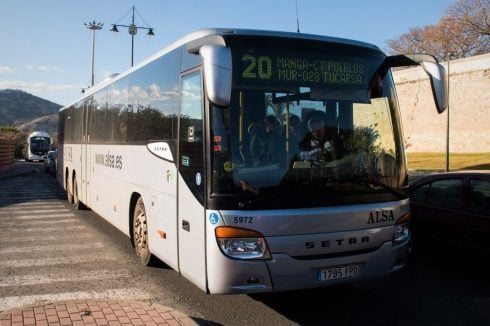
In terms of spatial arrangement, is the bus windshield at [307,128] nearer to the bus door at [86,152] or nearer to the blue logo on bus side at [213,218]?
the blue logo on bus side at [213,218]

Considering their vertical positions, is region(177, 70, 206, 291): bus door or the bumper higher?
region(177, 70, 206, 291): bus door

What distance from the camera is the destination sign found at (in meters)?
4.80

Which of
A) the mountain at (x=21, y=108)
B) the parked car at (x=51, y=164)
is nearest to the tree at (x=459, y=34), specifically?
the parked car at (x=51, y=164)

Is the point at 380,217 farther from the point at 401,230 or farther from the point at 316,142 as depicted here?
the point at 316,142

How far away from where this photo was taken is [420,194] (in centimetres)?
786

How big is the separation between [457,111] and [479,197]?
137ft

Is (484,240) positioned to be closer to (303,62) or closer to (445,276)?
(445,276)

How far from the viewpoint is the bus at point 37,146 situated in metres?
57.2

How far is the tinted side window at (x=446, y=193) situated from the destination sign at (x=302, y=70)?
9.20 ft

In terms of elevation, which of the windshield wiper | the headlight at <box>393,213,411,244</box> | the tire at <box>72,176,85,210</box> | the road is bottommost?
the road

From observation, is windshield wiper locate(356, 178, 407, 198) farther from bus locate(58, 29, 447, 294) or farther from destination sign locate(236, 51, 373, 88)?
destination sign locate(236, 51, 373, 88)

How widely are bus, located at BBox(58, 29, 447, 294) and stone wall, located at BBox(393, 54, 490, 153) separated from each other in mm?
37184

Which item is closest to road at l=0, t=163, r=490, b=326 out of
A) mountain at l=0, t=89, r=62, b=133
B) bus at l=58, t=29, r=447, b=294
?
bus at l=58, t=29, r=447, b=294

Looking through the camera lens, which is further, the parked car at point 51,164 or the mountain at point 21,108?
the mountain at point 21,108
